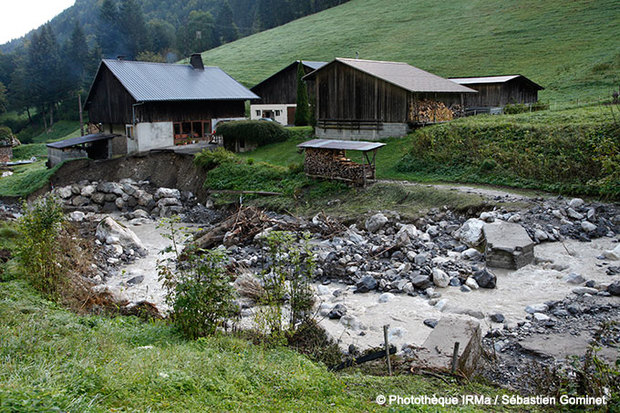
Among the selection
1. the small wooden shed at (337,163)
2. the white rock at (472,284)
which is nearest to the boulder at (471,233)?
the white rock at (472,284)

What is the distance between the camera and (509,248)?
14.7m

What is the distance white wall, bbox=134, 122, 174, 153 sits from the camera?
123 feet

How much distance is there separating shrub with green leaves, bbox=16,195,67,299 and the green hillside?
3699cm

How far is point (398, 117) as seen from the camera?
102 feet

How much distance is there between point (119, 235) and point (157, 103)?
66.9 ft

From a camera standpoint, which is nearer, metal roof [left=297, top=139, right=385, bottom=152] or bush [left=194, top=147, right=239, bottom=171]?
metal roof [left=297, top=139, right=385, bottom=152]

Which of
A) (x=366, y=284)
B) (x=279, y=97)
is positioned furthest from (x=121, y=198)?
(x=279, y=97)

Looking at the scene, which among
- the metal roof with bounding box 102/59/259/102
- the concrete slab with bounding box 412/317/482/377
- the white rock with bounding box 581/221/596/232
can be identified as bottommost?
the concrete slab with bounding box 412/317/482/377

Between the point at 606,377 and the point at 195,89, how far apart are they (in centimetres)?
3870

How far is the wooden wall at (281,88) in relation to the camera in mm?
49125

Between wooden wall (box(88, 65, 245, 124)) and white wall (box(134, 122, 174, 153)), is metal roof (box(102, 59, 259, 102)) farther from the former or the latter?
white wall (box(134, 122, 174, 153))

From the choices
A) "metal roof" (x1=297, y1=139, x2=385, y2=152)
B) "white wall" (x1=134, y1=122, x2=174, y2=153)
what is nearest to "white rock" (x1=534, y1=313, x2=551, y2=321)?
"metal roof" (x1=297, y1=139, x2=385, y2=152)

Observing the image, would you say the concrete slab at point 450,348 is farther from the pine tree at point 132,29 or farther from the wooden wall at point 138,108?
the pine tree at point 132,29

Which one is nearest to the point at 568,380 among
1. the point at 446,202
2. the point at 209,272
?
the point at 209,272
